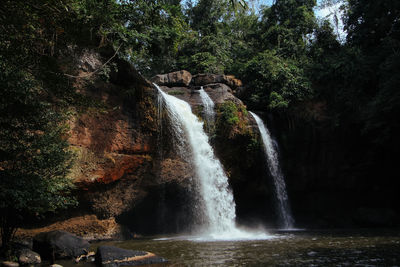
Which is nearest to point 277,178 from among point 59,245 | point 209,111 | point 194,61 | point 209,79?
point 209,111

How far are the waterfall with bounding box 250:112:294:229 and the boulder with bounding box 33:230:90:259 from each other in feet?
34.3

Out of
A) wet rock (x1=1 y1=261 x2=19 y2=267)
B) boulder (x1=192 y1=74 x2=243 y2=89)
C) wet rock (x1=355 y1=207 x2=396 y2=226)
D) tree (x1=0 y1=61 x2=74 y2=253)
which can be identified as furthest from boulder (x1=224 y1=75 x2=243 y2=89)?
wet rock (x1=1 y1=261 x2=19 y2=267)

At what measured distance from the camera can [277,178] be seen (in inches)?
630

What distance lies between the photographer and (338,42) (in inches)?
864

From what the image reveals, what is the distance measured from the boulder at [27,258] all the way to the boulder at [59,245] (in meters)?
0.30

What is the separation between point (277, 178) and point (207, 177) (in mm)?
4641

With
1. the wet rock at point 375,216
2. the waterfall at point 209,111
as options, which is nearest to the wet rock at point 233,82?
the waterfall at point 209,111

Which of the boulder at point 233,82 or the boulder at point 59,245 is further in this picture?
the boulder at point 233,82

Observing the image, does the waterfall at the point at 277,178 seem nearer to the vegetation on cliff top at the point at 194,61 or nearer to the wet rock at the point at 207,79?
the vegetation on cliff top at the point at 194,61

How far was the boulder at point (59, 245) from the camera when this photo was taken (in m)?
7.31

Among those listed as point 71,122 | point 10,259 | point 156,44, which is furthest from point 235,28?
point 10,259

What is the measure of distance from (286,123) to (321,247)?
10.1 meters

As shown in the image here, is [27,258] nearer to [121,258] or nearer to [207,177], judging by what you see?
[121,258]

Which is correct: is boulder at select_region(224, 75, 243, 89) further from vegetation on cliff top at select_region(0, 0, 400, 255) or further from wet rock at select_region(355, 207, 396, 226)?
wet rock at select_region(355, 207, 396, 226)
